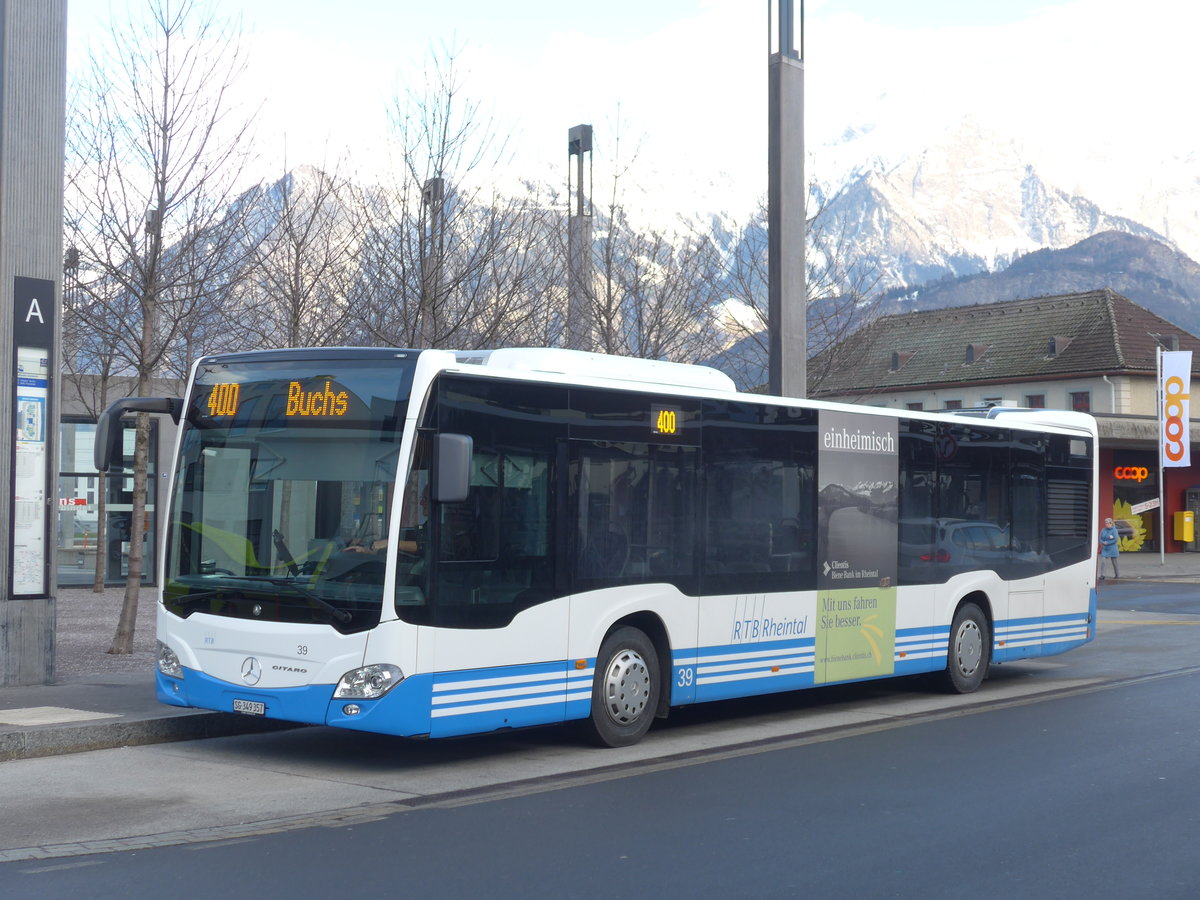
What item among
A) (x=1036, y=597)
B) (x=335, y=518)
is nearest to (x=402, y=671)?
(x=335, y=518)

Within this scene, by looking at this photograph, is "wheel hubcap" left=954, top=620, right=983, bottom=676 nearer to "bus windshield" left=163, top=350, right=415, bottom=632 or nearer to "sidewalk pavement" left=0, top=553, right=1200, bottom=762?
"sidewalk pavement" left=0, top=553, right=1200, bottom=762

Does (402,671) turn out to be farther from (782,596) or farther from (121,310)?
(121,310)

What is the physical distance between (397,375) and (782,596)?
426cm

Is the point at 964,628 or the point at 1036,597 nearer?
the point at 964,628

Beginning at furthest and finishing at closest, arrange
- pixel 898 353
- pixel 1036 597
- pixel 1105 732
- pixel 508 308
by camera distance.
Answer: pixel 898 353 < pixel 508 308 < pixel 1036 597 < pixel 1105 732

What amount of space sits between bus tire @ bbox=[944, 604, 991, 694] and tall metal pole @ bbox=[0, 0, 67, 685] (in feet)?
27.3

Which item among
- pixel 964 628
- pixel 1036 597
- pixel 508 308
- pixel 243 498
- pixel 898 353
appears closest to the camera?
pixel 243 498

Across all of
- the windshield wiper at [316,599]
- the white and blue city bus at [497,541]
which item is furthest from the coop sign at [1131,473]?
the windshield wiper at [316,599]

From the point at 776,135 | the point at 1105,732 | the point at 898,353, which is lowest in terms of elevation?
the point at 1105,732

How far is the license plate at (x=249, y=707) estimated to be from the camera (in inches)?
367

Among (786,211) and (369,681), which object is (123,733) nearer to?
(369,681)

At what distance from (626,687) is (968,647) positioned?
5.23 meters

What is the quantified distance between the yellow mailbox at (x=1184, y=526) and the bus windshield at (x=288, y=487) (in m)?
48.0

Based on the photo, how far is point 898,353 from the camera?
75.3 metres
